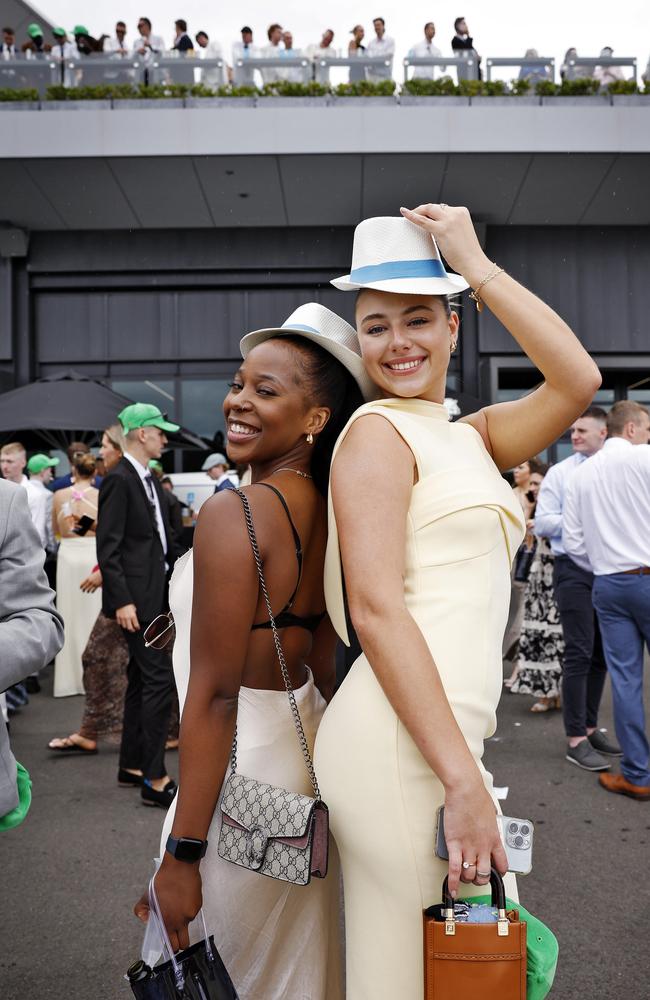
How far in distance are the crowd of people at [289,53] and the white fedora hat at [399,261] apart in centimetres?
1574

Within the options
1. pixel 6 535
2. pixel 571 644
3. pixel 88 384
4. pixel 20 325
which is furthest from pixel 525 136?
pixel 6 535

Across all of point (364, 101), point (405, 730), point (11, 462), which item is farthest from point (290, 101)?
point (405, 730)

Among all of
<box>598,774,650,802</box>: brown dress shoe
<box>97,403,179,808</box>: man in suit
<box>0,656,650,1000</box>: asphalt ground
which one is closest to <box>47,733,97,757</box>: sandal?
<box>0,656,650,1000</box>: asphalt ground

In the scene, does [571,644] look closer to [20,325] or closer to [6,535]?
[6,535]

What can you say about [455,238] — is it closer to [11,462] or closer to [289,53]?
[11,462]

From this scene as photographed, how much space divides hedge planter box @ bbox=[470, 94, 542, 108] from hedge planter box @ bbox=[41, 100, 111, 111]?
6709mm

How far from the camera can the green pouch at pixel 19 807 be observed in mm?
2096

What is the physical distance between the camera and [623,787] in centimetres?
492

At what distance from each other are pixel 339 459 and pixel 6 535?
932 mm

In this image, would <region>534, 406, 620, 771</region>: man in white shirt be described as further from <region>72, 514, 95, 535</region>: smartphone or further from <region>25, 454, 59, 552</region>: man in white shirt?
<region>25, 454, 59, 552</region>: man in white shirt

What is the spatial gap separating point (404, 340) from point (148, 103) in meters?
15.9

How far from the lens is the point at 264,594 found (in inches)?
64.0

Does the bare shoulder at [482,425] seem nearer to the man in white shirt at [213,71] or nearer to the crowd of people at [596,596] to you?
the crowd of people at [596,596]

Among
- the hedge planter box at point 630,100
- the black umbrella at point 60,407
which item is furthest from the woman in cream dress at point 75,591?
the hedge planter box at point 630,100
